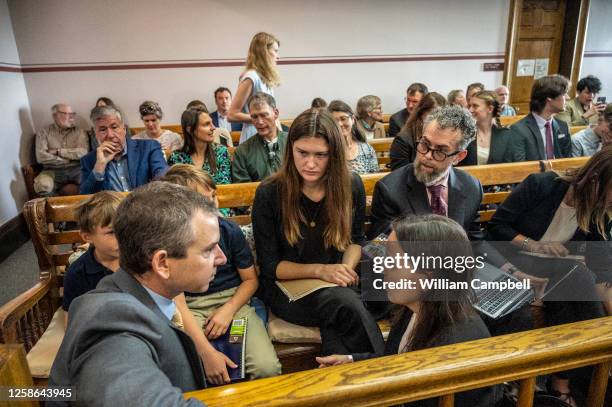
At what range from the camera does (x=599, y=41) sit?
6797 millimetres

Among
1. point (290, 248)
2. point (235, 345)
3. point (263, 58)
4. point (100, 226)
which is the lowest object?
point (235, 345)

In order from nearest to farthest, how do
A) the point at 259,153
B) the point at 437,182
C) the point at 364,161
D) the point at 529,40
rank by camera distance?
the point at 437,182, the point at 259,153, the point at 364,161, the point at 529,40

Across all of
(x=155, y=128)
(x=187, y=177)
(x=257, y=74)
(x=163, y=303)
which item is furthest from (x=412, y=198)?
(x=155, y=128)

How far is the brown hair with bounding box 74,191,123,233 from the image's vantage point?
1.60 m

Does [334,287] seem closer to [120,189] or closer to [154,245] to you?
[154,245]

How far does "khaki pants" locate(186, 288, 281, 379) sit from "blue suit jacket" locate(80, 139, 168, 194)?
110 cm

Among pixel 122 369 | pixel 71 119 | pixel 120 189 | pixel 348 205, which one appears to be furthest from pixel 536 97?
pixel 71 119

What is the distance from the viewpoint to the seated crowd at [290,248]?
874mm

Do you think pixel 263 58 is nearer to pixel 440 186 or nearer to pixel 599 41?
pixel 440 186

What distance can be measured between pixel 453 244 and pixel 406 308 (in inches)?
12.1

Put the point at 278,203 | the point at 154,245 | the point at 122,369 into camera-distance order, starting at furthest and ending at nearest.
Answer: the point at 278,203
the point at 154,245
the point at 122,369

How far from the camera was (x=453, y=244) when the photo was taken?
1183mm

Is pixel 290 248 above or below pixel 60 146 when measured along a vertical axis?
below

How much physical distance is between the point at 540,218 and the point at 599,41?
22.5 ft
